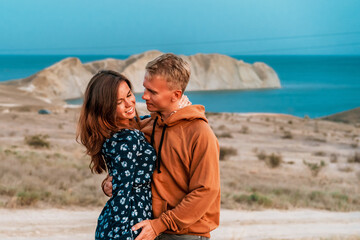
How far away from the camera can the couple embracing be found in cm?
243

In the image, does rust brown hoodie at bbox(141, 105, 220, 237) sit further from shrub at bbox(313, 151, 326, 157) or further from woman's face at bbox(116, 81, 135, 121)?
shrub at bbox(313, 151, 326, 157)

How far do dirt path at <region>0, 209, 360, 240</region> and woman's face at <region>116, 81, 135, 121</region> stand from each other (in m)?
4.70

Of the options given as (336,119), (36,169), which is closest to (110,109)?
(36,169)

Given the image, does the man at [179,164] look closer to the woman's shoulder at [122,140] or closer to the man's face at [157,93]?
the man's face at [157,93]

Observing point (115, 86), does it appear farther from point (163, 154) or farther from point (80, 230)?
point (80, 230)

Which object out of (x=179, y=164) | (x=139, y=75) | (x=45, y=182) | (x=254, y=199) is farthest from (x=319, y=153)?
(x=139, y=75)

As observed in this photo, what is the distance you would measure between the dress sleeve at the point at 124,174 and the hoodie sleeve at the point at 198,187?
0.61 ft

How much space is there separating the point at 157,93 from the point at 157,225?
714mm

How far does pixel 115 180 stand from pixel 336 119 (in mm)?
51276

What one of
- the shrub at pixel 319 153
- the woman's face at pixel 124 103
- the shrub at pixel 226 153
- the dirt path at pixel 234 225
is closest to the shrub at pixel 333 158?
the shrub at pixel 319 153

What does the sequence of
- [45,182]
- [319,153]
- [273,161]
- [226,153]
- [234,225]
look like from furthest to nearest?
[319,153], [226,153], [273,161], [45,182], [234,225]

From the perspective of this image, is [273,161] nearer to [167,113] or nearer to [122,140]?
[167,113]

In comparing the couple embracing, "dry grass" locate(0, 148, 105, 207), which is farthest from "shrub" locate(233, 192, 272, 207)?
the couple embracing

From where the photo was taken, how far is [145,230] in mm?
2445
